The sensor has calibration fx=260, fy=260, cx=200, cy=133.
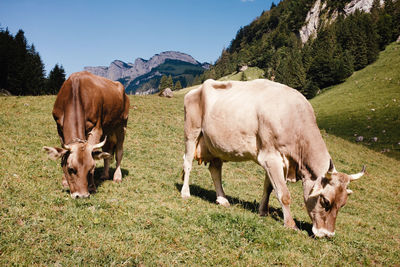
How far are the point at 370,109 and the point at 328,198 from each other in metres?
40.9

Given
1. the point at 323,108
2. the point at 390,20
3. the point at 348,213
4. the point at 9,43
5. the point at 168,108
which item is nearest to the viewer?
the point at 348,213

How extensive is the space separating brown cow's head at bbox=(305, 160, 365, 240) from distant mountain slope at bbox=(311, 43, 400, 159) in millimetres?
26309

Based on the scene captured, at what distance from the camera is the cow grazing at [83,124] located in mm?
6770

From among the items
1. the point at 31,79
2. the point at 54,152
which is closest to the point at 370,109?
the point at 54,152

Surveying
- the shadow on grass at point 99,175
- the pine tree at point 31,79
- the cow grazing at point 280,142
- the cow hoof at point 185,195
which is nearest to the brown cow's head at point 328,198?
the cow grazing at point 280,142

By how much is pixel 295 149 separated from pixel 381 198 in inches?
447

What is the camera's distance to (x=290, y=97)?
6.73 metres

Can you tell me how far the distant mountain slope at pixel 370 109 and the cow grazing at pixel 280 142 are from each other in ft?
85.9

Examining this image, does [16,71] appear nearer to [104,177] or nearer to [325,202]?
[104,177]

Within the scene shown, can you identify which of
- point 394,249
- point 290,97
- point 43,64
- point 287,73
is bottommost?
point 394,249

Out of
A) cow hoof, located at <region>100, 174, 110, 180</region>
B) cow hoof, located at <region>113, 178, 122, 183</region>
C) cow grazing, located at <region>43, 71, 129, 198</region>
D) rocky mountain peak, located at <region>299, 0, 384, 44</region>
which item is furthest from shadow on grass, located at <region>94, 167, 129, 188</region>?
rocky mountain peak, located at <region>299, 0, 384, 44</region>

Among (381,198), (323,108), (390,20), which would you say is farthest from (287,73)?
(381,198)

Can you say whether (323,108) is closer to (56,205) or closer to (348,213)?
(348,213)

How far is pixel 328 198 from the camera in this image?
576 cm
